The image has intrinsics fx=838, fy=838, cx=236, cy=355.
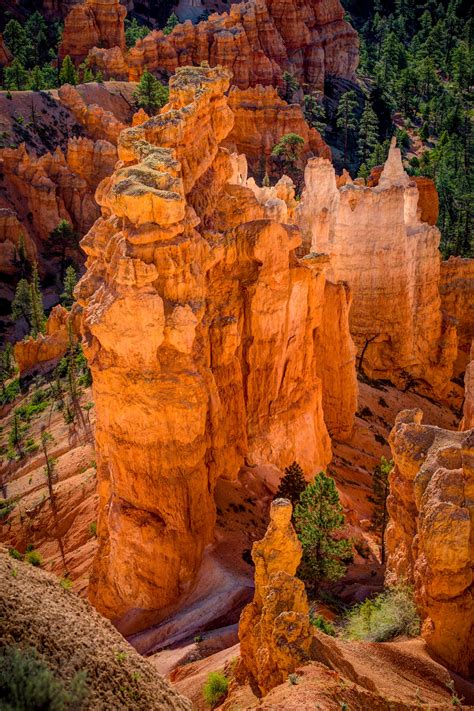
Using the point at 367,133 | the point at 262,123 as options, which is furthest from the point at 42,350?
the point at 367,133

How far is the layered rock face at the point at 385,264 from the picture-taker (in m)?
42.4

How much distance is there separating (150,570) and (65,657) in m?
14.0

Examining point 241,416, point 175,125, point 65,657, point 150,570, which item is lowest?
point 150,570

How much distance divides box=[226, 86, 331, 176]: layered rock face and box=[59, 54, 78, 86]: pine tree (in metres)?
16.0

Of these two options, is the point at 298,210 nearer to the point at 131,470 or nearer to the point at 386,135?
the point at 131,470

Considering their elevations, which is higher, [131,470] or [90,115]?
[90,115]

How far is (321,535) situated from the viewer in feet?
78.9

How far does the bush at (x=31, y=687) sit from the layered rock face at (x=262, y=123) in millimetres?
70268

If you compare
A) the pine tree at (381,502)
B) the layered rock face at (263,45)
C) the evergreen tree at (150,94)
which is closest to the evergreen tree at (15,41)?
the layered rock face at (263,45)

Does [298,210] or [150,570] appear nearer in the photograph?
[150,570]

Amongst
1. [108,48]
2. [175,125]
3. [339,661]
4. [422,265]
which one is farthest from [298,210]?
[108,48]

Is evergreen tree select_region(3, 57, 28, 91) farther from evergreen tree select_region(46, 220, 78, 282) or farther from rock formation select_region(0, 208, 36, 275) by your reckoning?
evergreen tree select_region(46, 220, 78, 282)

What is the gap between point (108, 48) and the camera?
3610 inches

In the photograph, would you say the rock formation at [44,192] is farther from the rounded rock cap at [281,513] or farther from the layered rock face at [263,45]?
the rounded rock cap at [281,513]
